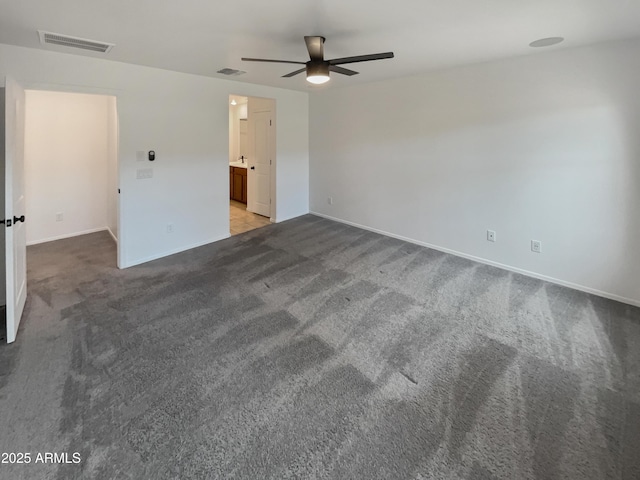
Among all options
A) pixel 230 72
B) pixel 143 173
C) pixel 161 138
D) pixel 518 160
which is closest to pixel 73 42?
pixel 161 138

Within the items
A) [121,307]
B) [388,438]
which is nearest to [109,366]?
[121,307]

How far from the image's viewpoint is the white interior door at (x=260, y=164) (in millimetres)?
6453

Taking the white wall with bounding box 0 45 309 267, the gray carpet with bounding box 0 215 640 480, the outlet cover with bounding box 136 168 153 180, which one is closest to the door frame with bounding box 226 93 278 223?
the white wall with bounding box 0 45 309 267

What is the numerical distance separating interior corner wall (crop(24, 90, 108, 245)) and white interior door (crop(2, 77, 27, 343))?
95.4 inches

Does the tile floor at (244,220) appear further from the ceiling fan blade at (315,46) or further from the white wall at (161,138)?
the ceiling fan blade at (315,46)

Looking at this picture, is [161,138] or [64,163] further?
[64,163]

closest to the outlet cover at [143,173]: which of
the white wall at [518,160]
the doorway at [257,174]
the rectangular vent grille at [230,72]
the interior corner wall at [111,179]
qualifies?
the interior corner wall at [111,179]

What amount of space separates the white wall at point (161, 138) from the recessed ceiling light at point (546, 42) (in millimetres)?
3894

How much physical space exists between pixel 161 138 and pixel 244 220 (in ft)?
8.12

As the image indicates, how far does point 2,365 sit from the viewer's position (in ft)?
7.67

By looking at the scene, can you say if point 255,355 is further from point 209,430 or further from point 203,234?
point 203,234

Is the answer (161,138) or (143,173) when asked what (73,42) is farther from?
(143,173)

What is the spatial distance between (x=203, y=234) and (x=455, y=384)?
13.7ft

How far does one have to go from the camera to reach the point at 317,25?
9.00 ft
